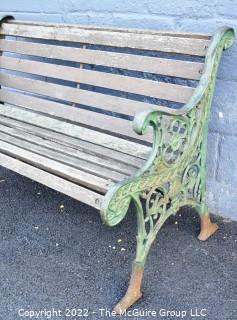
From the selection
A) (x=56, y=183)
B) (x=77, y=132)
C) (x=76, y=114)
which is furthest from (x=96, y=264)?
(x=76, y=114)

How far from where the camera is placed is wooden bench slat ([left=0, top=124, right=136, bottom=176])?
7.50ft

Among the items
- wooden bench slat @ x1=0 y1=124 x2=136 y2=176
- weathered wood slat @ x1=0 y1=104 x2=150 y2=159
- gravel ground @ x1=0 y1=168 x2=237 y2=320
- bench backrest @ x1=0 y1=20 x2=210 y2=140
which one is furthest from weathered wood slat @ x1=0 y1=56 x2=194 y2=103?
gravel ground @ x1=0 y1=168 x2=237 y2=320

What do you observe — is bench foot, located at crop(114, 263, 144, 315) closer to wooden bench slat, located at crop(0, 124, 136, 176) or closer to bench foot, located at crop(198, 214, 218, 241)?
wooden bench slat, located at crop(0, 124, 136, 176)

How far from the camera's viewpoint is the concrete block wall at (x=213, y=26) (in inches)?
102

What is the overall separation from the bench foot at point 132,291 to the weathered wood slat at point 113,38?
108cm

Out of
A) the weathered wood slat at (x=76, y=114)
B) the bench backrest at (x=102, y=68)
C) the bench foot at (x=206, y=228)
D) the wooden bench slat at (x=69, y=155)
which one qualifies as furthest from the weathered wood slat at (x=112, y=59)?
the bench foot at (x=206, y=228)

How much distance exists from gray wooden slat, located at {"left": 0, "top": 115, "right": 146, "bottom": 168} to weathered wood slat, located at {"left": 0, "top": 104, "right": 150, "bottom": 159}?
24mm

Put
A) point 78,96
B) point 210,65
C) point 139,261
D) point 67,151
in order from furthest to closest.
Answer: point 78,96, point 67,151, point 210,65, point 139,261

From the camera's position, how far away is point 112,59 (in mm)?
2717

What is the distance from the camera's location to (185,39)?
7.91ft

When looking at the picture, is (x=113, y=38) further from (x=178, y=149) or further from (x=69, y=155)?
(x=178, y=149)

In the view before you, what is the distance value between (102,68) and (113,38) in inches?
14.4

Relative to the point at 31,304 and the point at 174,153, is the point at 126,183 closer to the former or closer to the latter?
the point at 174,153

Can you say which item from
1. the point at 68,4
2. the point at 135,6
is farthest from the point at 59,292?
the point at 68,4
